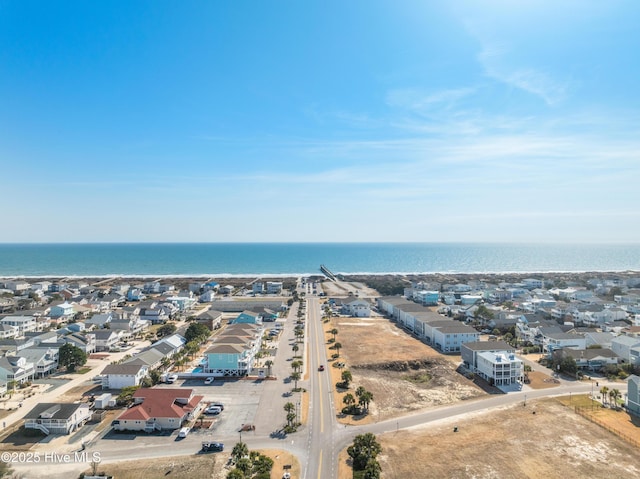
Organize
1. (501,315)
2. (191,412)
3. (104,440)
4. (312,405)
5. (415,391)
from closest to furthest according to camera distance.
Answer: (104,440)
(191,412)
(312,405)
(415,391)
(501,315)

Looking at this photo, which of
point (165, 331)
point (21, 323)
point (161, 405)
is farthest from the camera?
point (21, 323)

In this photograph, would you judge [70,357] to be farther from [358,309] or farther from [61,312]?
[358,309]

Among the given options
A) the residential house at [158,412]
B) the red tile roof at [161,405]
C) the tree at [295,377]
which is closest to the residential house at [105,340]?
the red tile roof at [161,405]

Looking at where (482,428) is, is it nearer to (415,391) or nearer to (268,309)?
(415,391)

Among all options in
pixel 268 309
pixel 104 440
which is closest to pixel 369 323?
pixel 268 309


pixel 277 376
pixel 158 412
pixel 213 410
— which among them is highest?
pixel 158 412

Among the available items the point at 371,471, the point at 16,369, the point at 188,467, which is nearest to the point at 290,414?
the point at 188,467
